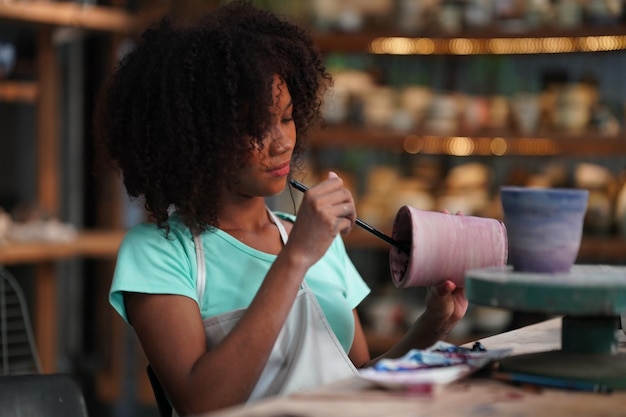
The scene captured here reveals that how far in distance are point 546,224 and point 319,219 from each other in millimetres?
304

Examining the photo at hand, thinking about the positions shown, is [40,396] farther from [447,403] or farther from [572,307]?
[572,307]

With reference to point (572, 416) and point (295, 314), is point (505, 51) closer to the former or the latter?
point (295, 314)

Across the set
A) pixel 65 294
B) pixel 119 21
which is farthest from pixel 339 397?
pixel 65 294

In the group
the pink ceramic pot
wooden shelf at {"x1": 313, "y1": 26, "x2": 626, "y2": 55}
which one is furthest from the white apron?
wooden shelf at {"x1": 313, "y1": 26, "x2": 626, "y2": 55}

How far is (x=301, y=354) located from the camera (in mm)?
1416

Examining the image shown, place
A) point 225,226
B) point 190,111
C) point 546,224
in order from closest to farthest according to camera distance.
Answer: point 546,224 < point 190,111 < point 225,226

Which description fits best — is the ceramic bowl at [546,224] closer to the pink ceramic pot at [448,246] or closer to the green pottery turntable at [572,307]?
the green pottery turntable at [572,307]

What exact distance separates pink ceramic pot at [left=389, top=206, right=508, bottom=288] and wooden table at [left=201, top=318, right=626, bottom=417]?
21 cm

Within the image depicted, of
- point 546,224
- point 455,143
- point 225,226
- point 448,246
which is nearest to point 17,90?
point 455,143

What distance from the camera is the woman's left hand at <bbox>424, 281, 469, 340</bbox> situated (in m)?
1.52

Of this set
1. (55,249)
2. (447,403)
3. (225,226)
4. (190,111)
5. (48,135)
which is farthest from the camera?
(48,135)

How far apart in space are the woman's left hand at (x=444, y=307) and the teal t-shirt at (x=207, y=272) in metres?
0.15

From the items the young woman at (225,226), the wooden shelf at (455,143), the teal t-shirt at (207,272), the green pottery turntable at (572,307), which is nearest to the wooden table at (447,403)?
the green pottery turntable at (572,307)

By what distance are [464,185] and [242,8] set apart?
2442 mm
